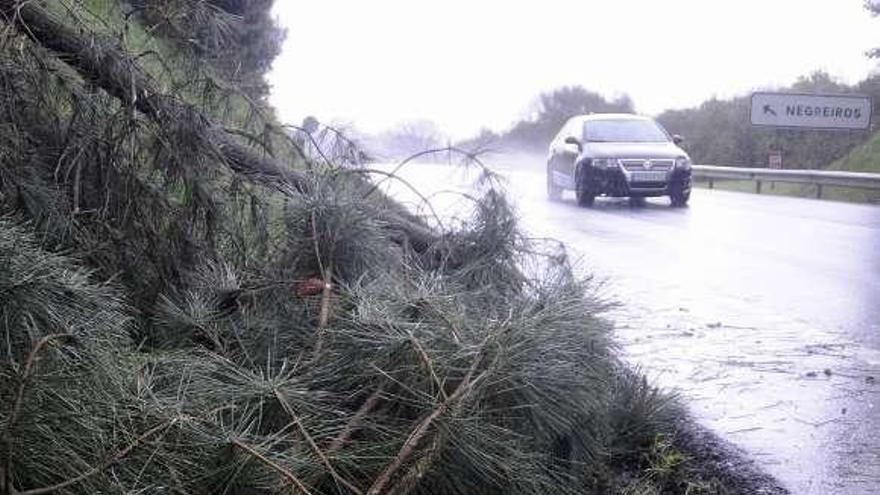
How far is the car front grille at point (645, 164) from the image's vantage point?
18.0 m

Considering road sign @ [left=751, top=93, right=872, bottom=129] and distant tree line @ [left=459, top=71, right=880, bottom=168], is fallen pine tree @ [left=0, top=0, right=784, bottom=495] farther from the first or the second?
distant tree line @ [left=459, top=71, right=880, bottom=168]

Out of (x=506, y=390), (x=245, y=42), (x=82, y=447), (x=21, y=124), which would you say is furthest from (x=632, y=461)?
(x=245, y=42)

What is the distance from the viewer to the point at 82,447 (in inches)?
96.6

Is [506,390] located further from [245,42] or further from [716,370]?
[245,42]

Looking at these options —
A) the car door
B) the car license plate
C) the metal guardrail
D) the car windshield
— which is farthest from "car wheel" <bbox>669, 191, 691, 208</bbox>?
the metal guardrail

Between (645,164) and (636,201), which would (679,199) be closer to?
(636,201)

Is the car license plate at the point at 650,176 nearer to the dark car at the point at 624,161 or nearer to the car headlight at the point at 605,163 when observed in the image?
the dark car at the point at 624,161

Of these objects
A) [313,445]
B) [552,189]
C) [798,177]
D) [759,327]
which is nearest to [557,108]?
[552,189]

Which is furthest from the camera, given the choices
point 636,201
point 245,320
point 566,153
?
point 566,153

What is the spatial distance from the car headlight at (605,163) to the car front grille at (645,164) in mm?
142

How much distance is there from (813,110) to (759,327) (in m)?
15.8

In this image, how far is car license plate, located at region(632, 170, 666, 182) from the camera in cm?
1803

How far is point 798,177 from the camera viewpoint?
77.8 feet

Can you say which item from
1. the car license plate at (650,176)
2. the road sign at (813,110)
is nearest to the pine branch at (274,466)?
the car license plate at (650,176)
